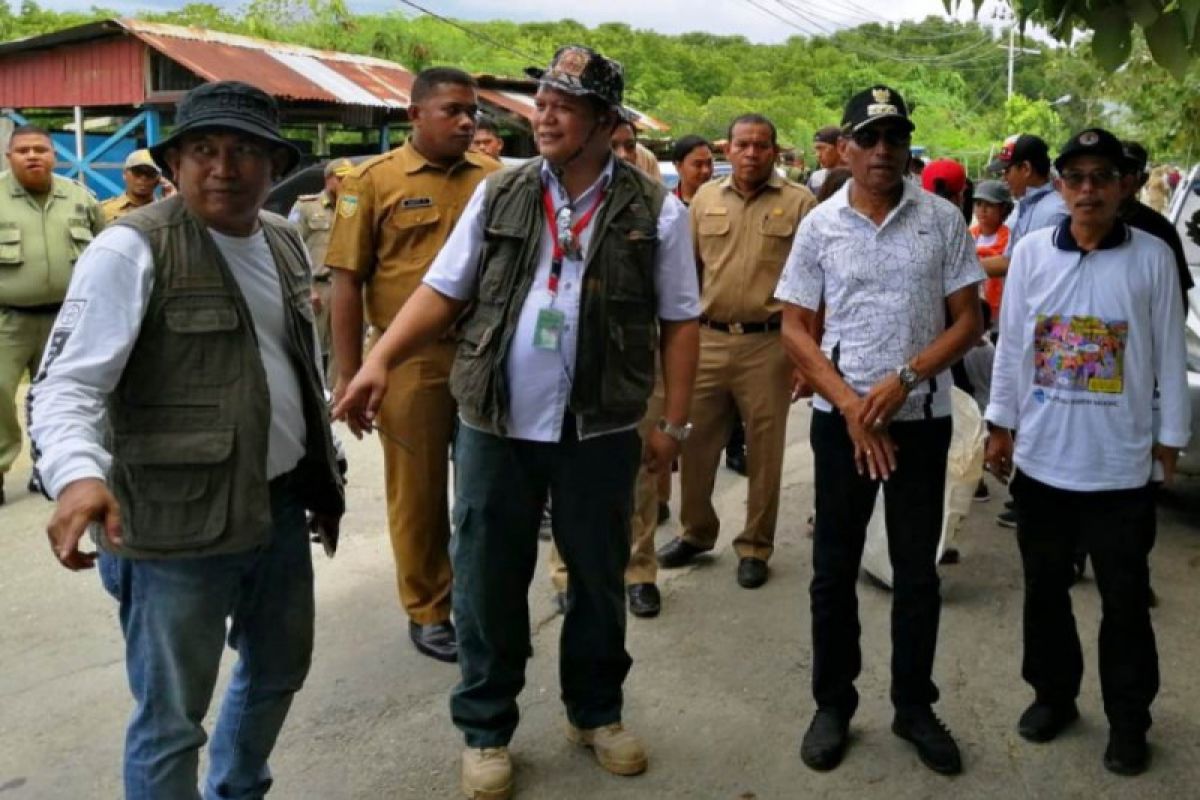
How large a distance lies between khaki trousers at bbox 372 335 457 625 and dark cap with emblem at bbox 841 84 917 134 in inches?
64.9

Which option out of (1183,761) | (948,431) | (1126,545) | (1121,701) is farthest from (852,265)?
(1183,761)

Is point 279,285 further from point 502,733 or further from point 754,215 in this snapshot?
point 754,215

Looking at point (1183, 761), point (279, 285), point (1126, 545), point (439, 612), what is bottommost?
point (439, 612)

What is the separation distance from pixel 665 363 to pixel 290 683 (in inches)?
56.9

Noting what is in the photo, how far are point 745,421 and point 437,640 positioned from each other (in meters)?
1.78

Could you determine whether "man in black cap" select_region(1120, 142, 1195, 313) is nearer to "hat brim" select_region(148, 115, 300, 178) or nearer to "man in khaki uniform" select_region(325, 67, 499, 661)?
"man in khaki uniform" select_region(325, 67, 499, 661)

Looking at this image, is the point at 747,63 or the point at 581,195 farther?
the point at 747,63

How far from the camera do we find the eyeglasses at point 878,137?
3387mm

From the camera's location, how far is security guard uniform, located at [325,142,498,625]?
4.12 metres

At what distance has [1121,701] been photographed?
347cm

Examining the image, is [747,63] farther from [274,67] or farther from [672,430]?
[672,430]

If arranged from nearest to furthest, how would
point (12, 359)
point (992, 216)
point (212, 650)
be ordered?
1. point (212, 650)
2. point (12, 359)
3. point (992, 216)

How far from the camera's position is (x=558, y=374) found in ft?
10.5

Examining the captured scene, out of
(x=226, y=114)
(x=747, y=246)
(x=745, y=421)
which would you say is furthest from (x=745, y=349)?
(x=226, y=114)
